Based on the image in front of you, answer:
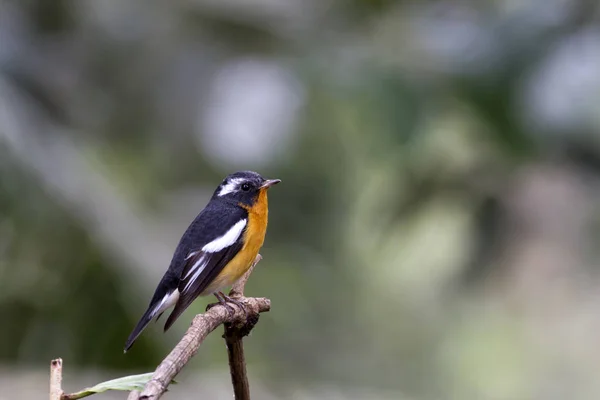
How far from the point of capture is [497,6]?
19.3 feet

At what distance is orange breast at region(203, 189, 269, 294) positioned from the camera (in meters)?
3.89

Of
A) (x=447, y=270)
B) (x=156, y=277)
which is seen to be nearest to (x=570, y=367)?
(x=447, y=270)

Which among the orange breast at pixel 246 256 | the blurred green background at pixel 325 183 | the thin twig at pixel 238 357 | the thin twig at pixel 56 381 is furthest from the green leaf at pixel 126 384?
the blurred green background at pixel 325 183

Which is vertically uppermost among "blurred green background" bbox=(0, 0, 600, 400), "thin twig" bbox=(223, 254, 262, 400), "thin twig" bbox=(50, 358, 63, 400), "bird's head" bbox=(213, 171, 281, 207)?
"blurred green background" bbox=(0, 0, 600, 400)

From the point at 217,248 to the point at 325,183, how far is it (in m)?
3.66

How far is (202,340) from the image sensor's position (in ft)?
7.88

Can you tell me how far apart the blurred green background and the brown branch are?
189cm

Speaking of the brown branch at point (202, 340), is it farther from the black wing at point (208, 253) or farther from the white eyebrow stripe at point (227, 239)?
the white eyebrow stripe at point (227, 239)

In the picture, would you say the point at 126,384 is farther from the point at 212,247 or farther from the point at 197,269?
the point at 212,247

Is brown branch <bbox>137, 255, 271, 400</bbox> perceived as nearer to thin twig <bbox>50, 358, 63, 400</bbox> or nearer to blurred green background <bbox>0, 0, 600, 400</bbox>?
thin twig <bbox>50, 358, 63, 400</bbox>

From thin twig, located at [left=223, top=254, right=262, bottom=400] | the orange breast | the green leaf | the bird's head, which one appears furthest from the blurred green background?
the green leaf

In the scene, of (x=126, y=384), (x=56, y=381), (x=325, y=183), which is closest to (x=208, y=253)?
(x=126, y=384)

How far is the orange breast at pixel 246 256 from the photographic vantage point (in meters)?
3.89

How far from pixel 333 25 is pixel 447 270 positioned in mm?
2050
